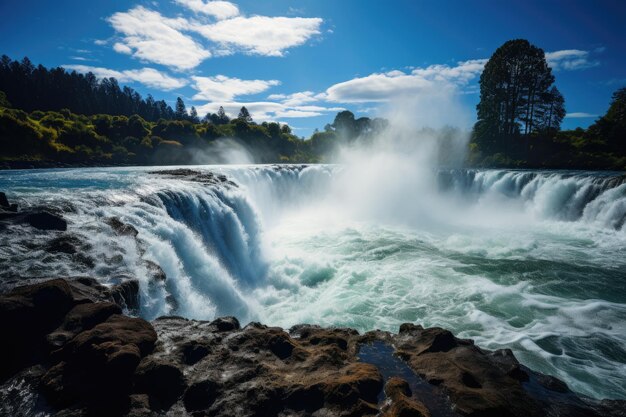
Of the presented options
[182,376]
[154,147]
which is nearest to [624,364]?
[182,376]

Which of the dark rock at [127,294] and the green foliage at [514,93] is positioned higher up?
the green foliage at [514,93]

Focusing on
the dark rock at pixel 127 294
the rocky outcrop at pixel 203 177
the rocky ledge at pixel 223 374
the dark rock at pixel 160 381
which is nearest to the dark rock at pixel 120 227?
the dark rock at pixel 127 294

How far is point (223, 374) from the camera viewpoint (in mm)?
4418

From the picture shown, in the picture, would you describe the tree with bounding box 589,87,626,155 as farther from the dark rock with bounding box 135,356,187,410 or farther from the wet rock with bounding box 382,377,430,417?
the dark rock with bounding box 135,356,187,410

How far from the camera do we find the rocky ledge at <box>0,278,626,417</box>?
3795 mm

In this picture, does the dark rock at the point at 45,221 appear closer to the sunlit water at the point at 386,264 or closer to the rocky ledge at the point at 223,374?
the sunlit water at the point at 386,264

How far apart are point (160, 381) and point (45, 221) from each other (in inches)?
238

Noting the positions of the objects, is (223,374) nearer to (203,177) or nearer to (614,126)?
(203,177)

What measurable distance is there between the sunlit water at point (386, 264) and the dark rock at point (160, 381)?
314 centimetres

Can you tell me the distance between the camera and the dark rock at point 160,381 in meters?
3.93

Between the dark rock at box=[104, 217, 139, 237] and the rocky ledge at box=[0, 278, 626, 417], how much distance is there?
298 cm

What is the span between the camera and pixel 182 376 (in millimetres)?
4262

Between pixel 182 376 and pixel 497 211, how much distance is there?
2513cm

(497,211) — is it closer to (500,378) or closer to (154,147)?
(500,378)
